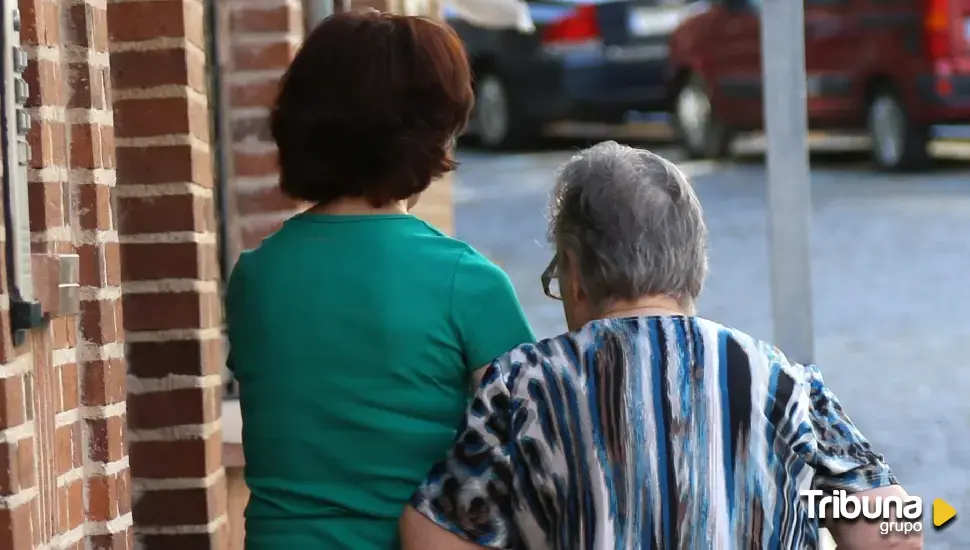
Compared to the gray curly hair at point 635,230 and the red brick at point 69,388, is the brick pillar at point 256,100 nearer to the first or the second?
the red brick at point 69,388

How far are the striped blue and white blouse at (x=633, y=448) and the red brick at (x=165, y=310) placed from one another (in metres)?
1.06

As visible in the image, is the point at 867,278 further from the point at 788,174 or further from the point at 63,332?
the point at 63,332

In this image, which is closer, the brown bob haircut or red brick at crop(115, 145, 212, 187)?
the brown bob haircut

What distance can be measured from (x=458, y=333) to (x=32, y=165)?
0.65 meters

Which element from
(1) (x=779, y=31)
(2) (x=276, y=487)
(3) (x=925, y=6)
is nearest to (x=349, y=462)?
(2) (x=276, y=487)

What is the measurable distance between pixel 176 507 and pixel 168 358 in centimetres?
28

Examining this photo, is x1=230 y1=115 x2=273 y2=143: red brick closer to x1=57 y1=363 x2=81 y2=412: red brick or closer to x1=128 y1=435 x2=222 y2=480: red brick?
x1=128 y1=435 x2=222 y2=480: red brick

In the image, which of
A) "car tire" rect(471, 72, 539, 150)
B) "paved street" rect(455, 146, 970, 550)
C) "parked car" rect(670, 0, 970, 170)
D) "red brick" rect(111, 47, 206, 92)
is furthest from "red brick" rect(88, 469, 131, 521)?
"car tire" rect(471, 72, 539, 150)

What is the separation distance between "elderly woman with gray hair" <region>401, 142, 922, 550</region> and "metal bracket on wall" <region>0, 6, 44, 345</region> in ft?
1.89

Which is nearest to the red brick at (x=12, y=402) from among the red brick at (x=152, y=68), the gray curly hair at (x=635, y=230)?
the gray curly hair at (x=635, y=230)

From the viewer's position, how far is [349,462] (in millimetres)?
2193

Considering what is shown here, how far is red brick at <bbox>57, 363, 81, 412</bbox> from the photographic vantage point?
2.47 m

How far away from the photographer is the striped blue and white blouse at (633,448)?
2102mm

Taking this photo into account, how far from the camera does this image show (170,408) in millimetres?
3133
